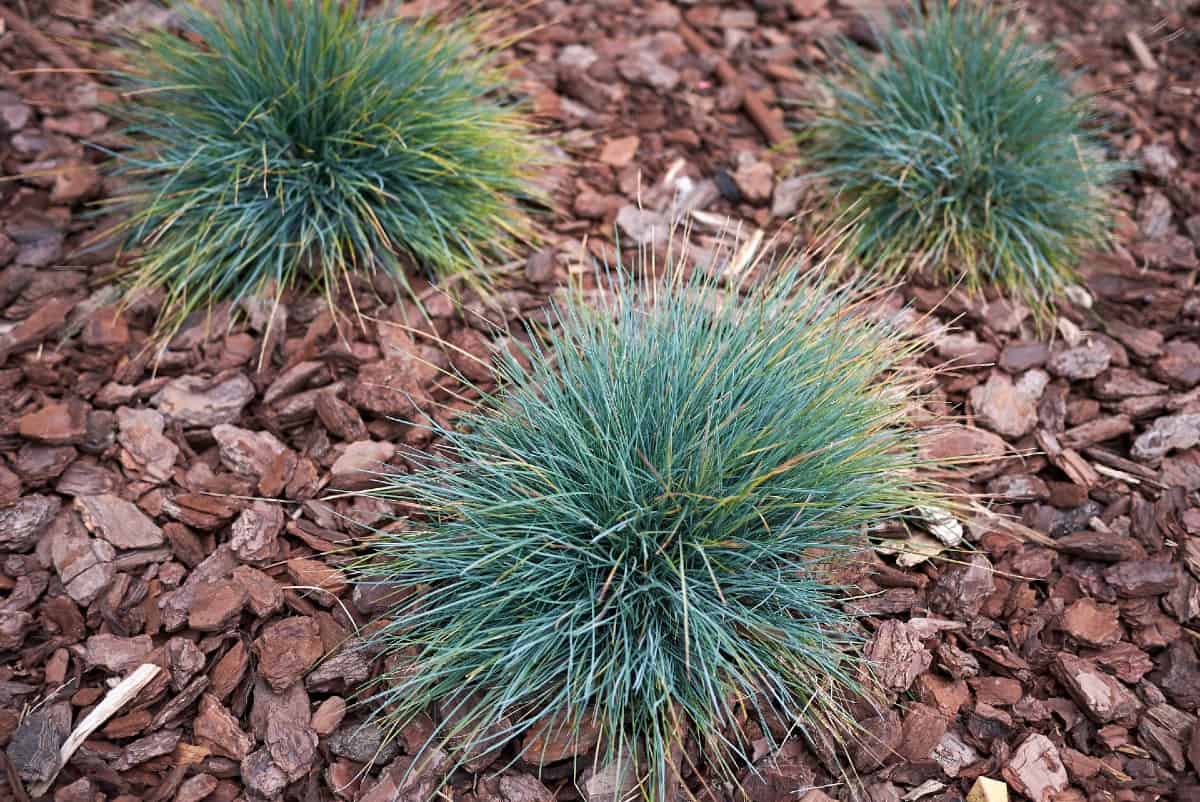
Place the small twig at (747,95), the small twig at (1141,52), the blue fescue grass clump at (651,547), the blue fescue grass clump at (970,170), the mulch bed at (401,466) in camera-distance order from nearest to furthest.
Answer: the blue fescue grass clump at (651,547) < the mulch bed at (401,466) < the blue fescue grass clump at (970,170) < the small twig at (747,95) < the small twig at (1141,52)

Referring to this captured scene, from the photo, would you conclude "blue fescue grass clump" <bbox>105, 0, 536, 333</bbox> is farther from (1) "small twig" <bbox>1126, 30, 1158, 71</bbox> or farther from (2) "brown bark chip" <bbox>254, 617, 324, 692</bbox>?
(1) "small twig" <bbox>1126, 30, 1158, 71</bbox>

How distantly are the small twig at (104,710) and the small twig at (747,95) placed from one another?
2.49 metres

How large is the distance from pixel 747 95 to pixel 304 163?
1627mm

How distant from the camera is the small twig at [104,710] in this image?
199cm

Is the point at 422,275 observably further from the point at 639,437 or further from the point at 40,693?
the point at 40,693

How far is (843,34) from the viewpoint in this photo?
3.79m

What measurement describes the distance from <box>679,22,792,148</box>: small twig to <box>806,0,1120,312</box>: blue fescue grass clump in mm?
216

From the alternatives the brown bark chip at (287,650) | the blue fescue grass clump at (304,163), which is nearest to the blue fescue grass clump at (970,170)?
the blue fescue grass clump at (304,163)

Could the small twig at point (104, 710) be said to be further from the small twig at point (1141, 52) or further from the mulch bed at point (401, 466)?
the small twig at point (1141, 52)

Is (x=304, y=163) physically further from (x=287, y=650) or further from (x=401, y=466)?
(x=287, y=650)

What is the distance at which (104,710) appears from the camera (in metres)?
2.06

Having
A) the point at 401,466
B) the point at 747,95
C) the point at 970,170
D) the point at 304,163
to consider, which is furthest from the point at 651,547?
the point at 747,95

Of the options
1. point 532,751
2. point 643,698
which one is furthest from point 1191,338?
point 532,751

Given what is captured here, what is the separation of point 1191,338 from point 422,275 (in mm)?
2303
